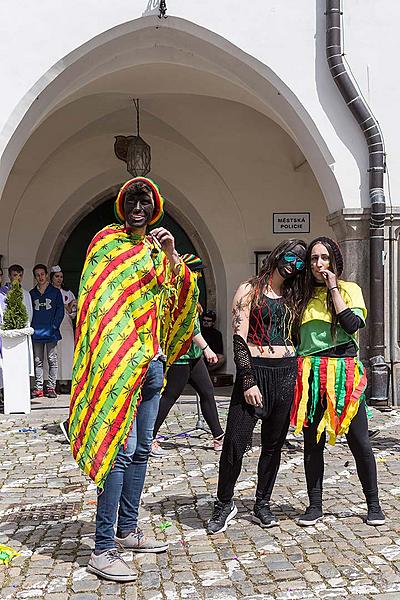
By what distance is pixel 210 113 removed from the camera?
1265cm

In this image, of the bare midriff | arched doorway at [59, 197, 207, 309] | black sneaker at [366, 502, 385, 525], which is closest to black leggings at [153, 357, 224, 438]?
the bare midriff

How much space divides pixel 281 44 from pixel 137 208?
234 inches

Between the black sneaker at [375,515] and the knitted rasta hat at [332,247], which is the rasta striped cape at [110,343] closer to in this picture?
the knitted rasta hat at [332,247]

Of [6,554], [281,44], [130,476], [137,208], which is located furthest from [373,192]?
[6,554]

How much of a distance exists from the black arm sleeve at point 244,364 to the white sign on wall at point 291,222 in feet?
27.9

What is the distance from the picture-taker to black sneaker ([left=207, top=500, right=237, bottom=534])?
4.80 meters

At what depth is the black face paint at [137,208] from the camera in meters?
4.17

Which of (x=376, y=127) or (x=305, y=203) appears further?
(x=305, y=203)

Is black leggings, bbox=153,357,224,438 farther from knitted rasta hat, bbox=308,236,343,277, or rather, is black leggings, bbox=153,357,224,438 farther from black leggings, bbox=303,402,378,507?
knitted rasta hat, bbox=308,236,343,277

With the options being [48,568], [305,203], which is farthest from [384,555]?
[305,203]

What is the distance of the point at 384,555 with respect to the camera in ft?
14.3

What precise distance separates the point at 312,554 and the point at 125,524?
975mm

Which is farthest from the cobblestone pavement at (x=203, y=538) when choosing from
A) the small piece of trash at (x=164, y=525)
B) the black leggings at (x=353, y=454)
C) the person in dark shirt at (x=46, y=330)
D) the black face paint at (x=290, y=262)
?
the person in dark shirt at (x=46, y=330)

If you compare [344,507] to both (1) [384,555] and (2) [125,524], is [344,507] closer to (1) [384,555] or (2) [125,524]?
(1) [384,555]
